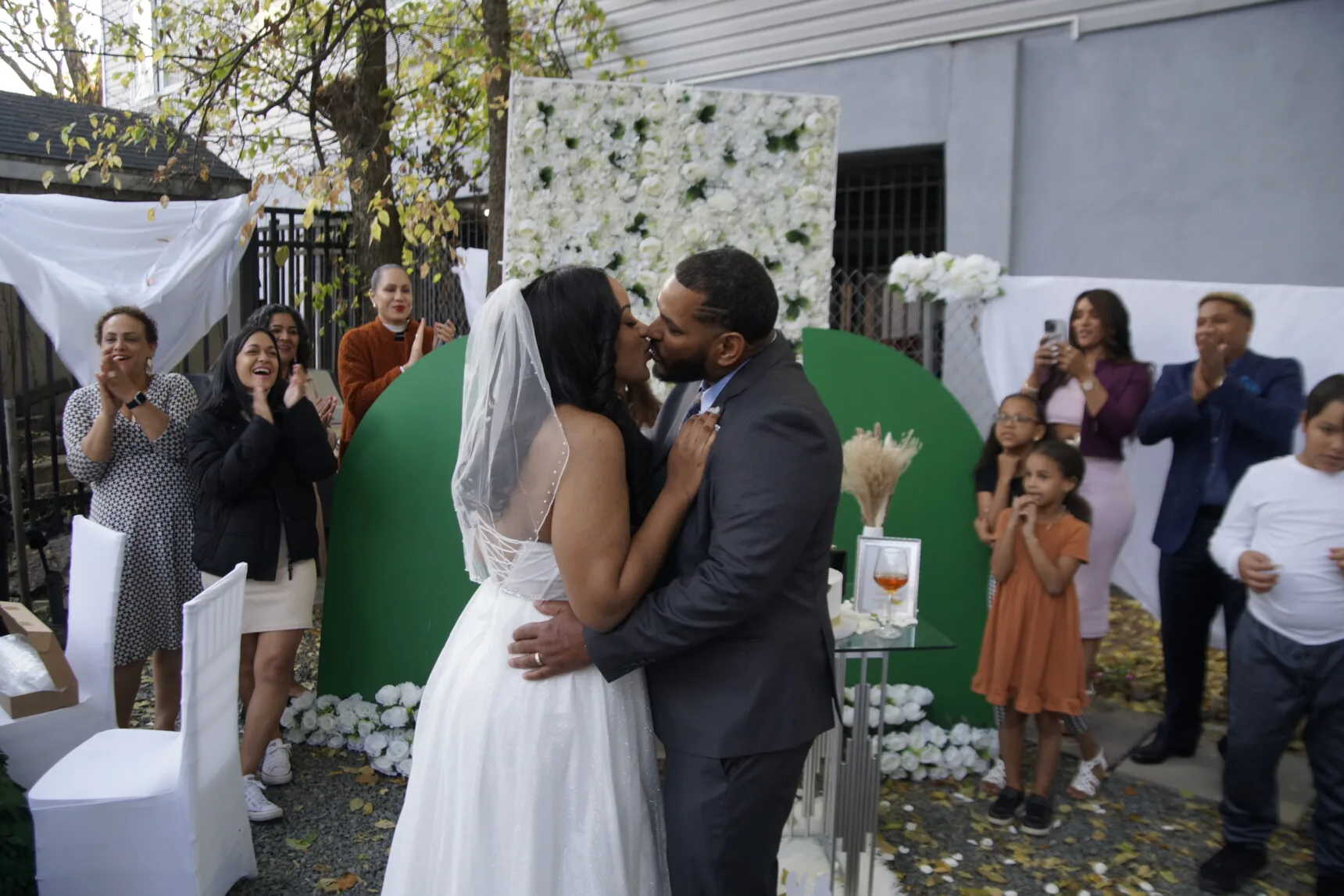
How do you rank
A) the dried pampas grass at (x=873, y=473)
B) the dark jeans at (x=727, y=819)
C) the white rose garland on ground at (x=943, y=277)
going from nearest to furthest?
the dark jeans at (x=727, y=819) → the dried pampas grass at (x=873, y=473) → the white rose garland on ground at (x=943, y=277)

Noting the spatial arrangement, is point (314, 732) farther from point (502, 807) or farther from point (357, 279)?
point (357, 279)

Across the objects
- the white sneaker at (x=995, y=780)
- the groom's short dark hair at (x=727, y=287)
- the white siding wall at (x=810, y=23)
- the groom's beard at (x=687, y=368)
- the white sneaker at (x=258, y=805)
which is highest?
the white siding wall at (x=810, y=23)

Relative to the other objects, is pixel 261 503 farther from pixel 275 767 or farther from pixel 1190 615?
pixel 1190 615

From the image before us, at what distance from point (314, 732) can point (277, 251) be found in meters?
4.13

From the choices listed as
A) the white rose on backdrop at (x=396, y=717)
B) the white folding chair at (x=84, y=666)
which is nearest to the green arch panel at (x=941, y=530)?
the white rose on backdrop at (x=396, y=717)

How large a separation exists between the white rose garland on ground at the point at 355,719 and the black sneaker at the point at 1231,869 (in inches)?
123

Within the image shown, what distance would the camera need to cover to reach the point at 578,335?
2.23 metres

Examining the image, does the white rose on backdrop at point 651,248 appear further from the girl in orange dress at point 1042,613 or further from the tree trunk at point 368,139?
the tree trunk at point 368,139

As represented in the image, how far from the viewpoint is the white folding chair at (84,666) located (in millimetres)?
3336

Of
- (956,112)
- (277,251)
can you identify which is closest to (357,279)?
(277,251)

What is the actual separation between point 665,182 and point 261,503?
7.13 feet

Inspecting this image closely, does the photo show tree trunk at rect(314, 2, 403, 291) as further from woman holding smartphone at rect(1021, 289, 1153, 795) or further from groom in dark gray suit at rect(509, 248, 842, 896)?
groom in dark gray suit at rect(509, 248, 842, 896)

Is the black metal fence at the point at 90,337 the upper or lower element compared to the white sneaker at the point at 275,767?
upper

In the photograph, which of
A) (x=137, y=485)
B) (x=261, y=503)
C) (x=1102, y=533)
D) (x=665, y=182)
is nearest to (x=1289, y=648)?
(x=1102, y=533)
